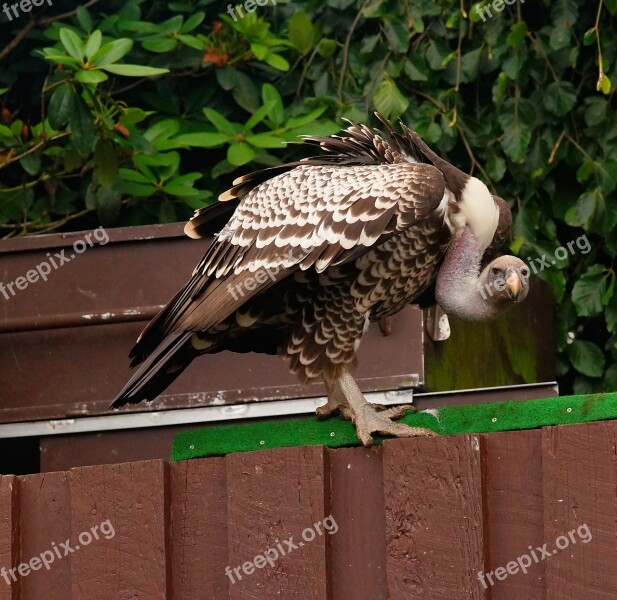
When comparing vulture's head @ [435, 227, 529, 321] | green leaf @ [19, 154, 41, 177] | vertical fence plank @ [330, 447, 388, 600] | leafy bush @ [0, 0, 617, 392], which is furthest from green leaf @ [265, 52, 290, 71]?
vertical fence plank @ [330, 447, 388, 600]

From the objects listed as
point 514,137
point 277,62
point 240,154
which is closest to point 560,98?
point 514,137

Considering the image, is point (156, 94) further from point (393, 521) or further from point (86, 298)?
point (393, 521)

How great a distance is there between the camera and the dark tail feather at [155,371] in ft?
15.2

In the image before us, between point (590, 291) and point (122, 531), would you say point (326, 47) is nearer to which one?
point (590, 291)

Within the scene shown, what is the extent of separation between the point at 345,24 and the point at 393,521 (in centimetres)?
402

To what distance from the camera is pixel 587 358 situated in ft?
21.1

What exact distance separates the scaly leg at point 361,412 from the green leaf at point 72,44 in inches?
78.4

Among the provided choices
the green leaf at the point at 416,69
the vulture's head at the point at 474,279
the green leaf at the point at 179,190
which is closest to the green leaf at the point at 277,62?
the green leaf at the point at 416,69

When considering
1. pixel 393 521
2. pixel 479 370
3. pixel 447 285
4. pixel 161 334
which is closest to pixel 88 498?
pixel 393 521

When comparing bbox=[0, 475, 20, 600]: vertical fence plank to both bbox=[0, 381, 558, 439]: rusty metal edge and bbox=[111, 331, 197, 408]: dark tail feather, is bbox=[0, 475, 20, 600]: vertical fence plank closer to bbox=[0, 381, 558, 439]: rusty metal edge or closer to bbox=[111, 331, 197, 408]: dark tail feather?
bbox=[111, 331, 197, 408]: dark tail feather

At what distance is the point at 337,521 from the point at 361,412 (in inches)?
30.8

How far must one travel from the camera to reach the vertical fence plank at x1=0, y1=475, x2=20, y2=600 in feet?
12.2

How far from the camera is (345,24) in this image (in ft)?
22.7

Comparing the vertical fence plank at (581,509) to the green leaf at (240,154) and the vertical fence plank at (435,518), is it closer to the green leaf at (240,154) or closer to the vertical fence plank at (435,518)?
the vertical fence plank at (435,518)
